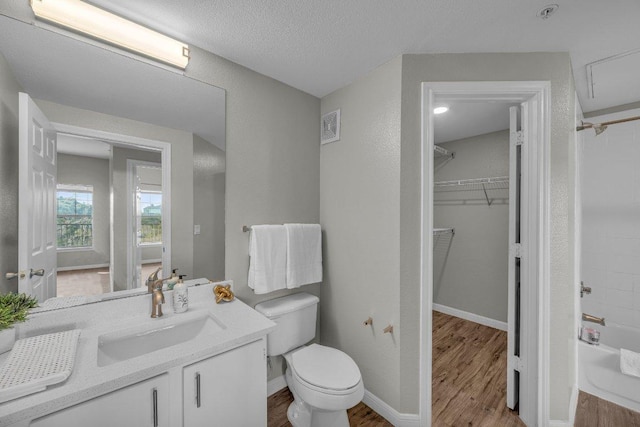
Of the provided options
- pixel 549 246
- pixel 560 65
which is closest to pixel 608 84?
pixel 560 65

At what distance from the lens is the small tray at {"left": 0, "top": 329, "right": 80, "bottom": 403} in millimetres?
741

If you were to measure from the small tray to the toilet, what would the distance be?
953 mm

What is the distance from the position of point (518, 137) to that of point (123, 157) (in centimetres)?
232

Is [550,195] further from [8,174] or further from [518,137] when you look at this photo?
[8,174]

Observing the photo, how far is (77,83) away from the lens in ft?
3.89

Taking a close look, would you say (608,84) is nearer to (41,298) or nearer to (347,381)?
(347,381)

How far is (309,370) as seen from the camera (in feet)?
4.86

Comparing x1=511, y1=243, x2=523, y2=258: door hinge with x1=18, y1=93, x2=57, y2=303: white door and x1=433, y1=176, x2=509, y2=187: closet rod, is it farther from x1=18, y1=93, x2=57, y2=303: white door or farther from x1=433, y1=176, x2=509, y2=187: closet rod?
x1=18, y1=93, x2=57, y2=303: white door

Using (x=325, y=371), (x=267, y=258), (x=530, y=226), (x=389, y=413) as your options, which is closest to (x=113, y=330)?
(x=267, y=258)

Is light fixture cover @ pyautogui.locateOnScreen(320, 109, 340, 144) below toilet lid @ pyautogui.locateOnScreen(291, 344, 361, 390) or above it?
above

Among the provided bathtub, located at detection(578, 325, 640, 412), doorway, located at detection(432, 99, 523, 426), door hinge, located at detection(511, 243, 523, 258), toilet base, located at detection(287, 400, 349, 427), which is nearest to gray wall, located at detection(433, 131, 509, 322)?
doorway, located at detection(432, 99, 523, 426)

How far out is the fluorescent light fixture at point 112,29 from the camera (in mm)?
1117

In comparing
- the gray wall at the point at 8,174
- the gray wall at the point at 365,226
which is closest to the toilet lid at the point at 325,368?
the gray wall at the point at 365,226

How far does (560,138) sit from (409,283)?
1.21 m
